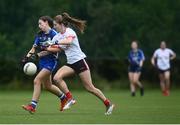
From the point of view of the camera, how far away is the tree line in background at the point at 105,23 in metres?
53.0

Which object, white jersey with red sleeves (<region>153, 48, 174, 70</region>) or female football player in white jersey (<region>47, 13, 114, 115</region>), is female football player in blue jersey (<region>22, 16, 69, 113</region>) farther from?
white jersey with red sleeves (<region>153, 48, 174, 70</region>)

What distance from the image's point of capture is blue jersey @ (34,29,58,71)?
19031mm

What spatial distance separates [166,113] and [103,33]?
37.3 m

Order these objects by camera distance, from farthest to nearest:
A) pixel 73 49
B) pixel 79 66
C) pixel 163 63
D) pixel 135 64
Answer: pixel 163 63
pixel 135 64
pixel 73 49
pixel 79 66

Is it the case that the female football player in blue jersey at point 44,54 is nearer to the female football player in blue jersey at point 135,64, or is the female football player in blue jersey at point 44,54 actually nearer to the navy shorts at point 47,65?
the navy shorts at point 47,65

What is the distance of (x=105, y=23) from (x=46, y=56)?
37.0 m

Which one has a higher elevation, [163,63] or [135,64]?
[135,64]

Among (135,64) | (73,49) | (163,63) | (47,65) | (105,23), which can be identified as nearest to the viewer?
(73,49)

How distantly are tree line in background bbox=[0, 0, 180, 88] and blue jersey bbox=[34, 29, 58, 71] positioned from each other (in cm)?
2957

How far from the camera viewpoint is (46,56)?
19031mm

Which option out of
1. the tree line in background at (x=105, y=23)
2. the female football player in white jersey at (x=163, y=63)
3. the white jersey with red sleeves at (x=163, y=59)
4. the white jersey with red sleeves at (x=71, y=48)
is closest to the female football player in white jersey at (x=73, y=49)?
the white jersey with red sleeves at (x=71, y=48)

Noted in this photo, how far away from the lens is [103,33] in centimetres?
5606

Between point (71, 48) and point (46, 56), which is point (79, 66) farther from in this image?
point (46, 56)

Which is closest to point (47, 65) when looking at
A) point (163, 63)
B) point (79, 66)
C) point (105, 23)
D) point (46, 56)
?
point (46, 56)
